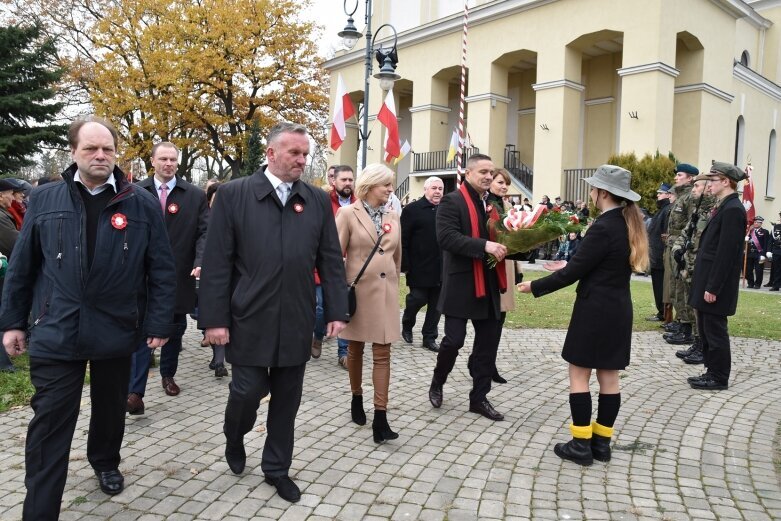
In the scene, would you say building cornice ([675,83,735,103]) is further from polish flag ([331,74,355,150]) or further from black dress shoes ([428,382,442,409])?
black dress shoes ([428,382,442,409])

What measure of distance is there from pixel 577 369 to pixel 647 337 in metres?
5.26

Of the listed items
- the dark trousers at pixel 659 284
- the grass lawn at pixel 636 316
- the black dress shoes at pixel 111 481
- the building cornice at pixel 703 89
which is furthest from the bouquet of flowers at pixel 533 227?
the building cornice at pixel 703 89

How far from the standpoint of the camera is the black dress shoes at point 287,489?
377cm

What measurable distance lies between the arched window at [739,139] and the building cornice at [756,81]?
1.69 m

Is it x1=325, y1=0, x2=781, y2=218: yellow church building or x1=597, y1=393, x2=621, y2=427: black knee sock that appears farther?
x1=325, y1=0, x2=781, y2=218: yellow church building

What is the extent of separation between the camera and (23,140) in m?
21.0

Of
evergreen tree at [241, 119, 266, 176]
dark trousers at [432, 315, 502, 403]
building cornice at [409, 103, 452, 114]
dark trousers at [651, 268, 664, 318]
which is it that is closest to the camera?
dark trousers at [432, 315, 502, 403]

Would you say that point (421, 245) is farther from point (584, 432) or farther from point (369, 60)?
point (369, 60)

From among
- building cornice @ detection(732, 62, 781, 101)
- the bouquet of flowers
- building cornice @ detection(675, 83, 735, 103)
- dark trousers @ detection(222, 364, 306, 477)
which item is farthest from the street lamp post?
building cornice @ detection(732, 62, 781, 101)

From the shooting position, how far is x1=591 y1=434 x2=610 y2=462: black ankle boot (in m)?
4.55

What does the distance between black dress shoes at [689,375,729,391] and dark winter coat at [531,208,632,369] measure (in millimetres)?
2549

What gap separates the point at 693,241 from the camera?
777cm

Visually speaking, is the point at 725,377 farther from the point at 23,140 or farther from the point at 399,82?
the point at 399,82

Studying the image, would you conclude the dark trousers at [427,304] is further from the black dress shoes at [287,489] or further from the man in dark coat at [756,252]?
the man in dark coat at [756,252]
